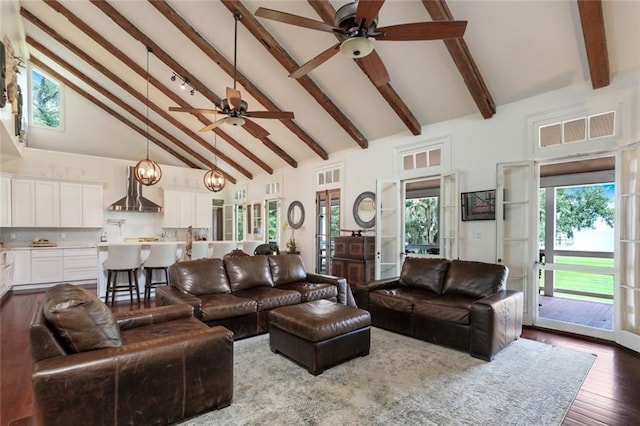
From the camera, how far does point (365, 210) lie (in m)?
6.52

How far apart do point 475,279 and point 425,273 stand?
2.06ft

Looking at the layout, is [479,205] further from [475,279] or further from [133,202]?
[133,202]

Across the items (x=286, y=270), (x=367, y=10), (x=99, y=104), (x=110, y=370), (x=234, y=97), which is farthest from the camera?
(x=99, y=104)

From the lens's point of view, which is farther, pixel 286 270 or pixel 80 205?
pixel 80 205

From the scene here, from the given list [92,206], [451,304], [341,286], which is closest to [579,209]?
[451,304]

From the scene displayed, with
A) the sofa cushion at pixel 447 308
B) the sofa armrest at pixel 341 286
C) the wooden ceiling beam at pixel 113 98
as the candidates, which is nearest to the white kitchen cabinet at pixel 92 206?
the wooden ceiling beam at pixel 113 98

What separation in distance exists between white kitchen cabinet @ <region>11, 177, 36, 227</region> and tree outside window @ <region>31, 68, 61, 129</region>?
2067 millimetres

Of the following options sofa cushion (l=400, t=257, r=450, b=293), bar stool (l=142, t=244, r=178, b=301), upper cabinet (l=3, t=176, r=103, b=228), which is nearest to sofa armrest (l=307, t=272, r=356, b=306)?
sofa cushion (l=400, t=257, r=450, b=293)

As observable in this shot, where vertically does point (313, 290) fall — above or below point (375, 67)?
below

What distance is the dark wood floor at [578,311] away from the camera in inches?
170

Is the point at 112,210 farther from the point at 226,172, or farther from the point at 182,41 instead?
the point at 182,41

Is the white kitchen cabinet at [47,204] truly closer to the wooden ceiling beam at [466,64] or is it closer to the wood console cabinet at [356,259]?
the wood console cabinet at [356,259]

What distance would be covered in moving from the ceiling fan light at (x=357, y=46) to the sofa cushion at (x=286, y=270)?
2.96m

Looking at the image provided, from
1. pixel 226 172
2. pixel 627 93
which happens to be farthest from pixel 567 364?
pixel 226 172
